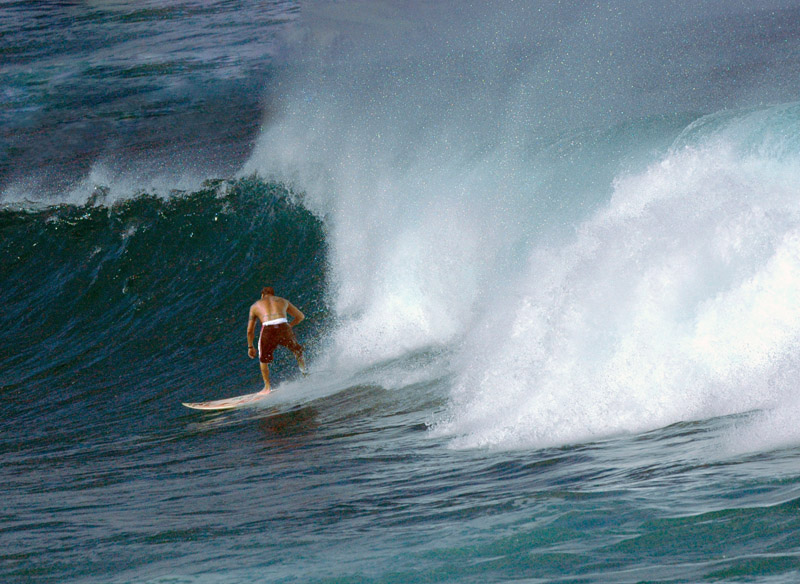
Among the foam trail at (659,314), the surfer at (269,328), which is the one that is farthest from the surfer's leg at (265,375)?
the foam trail at (659,314)

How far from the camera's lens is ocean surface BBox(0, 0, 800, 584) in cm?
368

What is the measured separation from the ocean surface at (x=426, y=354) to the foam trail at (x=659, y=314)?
0.02 metres

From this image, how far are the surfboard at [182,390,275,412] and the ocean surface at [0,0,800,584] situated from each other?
0.25 m

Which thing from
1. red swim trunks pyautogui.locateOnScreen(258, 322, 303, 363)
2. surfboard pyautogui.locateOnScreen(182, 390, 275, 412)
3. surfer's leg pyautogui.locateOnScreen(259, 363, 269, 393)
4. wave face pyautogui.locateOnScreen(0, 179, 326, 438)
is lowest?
surfboard pyautogui.locateOnScreen(182, 390, 275, 412)

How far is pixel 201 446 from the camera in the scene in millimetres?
6977

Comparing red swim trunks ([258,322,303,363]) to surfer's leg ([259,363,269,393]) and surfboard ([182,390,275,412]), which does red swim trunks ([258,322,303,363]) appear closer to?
surfer's leg ([259,363,269,393])

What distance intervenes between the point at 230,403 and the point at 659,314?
14.2ft

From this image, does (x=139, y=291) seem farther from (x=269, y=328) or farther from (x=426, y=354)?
(x=426, y=354)

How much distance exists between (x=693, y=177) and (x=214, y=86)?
1464 inches

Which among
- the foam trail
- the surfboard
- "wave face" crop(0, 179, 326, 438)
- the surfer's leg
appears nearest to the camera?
the foam trail

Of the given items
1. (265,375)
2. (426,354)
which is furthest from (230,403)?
(426,354)

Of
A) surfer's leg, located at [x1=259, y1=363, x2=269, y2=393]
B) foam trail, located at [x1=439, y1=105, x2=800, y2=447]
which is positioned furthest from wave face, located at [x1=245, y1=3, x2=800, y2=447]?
surfer's leg, located at [x1=259, y1=363, x2=269, y2=393]

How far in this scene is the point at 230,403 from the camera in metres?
8.46

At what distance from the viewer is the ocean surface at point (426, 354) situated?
12.1 feet
